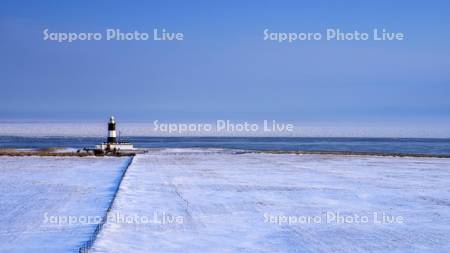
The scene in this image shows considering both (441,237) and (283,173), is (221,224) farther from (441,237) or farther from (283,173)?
(283,173)

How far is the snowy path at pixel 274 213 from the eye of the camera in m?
9.02

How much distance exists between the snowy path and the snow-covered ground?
464 mm

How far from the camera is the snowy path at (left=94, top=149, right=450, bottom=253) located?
902 cm

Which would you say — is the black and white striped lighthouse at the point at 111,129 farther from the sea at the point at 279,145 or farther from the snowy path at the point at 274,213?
the snowy path at the point at 274,213

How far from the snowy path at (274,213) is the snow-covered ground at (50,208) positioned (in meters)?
0.46

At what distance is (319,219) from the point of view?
11.2 meters

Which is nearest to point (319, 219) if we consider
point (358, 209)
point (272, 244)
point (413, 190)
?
point (358, 209)

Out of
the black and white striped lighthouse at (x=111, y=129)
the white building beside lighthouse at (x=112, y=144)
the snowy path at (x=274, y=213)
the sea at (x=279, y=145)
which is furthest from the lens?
the sea at (x=279, y=145)

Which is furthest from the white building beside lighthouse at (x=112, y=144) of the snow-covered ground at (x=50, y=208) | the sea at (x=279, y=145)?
the snow-covered ground at (x=50, y=208)

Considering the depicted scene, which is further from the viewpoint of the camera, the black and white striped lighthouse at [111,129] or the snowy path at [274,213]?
the black and white striped lighthouse at [111,129]

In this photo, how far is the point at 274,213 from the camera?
11.9 metres

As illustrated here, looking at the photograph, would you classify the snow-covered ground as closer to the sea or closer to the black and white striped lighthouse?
the black and white striped lighthouse

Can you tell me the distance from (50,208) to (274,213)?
4139 mm

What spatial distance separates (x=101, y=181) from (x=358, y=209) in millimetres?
8213
